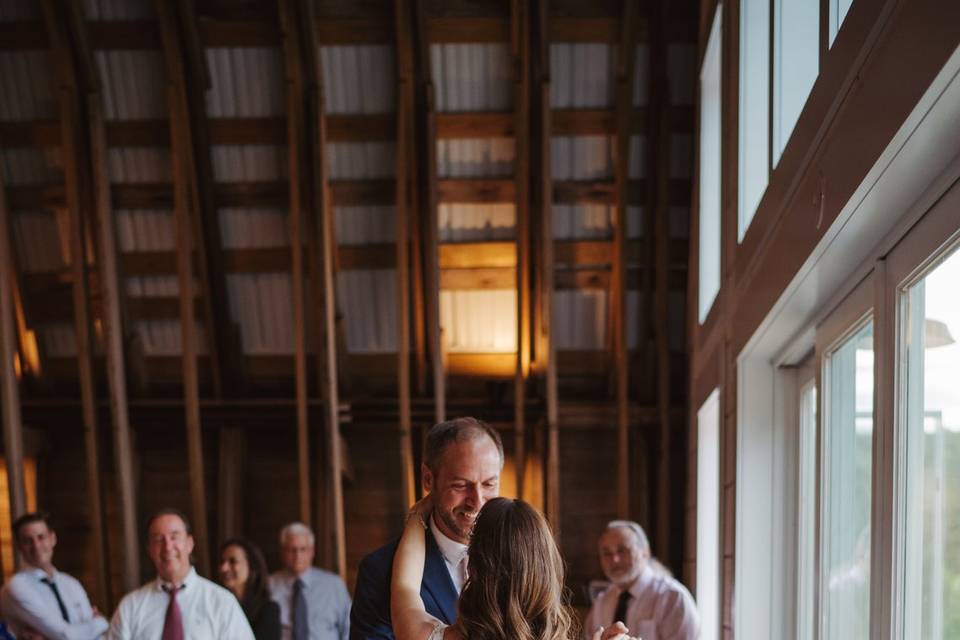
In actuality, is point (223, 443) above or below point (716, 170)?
below

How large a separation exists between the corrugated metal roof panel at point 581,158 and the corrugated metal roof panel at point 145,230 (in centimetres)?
283

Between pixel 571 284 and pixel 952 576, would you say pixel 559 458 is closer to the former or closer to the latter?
pixel 571 284

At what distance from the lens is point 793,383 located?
185 inches

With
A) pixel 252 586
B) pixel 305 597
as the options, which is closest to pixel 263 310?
pixel 305 597

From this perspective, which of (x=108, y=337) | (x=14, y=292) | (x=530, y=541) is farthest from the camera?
(x=14, y=292)

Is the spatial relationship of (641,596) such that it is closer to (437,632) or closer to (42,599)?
(42,599)

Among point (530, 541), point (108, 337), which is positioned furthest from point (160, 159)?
point (530, 541)

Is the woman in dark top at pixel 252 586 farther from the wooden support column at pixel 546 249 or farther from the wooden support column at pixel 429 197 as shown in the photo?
the wooden support column at pixel 429 197

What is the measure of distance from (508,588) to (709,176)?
5.29 m

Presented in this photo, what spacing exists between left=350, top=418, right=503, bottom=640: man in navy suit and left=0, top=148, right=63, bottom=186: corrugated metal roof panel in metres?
6.81

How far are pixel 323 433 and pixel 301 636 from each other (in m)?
2.25

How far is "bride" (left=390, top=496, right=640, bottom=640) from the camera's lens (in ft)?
6.37

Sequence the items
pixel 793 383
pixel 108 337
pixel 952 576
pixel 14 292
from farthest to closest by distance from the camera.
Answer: pixel 14 292 → pixel 108 337 → pixel 793 383 → pixel 952 576

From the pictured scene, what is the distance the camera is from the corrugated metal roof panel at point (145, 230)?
27.8 ft
